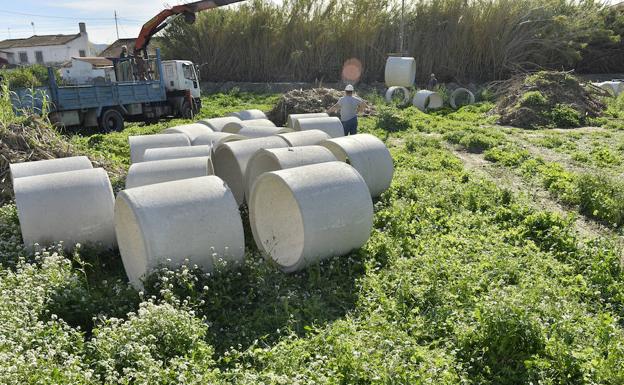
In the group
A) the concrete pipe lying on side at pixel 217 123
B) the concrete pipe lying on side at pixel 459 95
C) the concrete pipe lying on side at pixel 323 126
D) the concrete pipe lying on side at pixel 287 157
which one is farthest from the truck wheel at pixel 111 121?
the concrete pipe lying on side at pixel 459 95

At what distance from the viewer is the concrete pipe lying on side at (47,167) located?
6.53 metres

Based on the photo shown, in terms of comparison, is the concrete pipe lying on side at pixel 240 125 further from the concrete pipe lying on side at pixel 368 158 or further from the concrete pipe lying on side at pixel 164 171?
the concrete pipe lying on side at pixel 164 171

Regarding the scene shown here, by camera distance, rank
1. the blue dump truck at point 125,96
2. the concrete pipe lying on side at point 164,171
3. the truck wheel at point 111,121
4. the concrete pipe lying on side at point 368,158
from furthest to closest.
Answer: the truck wheel at point 111,121
the blue dump truck at point 125,96
the concrete pipe lying on side at point 368,158
the concrete pipe lying on side at point 164,171

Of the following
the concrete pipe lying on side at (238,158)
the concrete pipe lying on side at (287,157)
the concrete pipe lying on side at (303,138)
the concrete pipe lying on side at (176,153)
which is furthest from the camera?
the concrete pipe lying on side at (303,138)

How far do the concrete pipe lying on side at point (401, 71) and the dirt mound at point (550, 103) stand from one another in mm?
4654

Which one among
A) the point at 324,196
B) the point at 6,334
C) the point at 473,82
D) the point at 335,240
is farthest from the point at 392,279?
the point at 473,82

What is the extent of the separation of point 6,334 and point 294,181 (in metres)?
2.80

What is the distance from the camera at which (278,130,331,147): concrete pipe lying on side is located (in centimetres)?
763

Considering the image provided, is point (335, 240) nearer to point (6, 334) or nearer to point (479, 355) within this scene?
point (479, 355)

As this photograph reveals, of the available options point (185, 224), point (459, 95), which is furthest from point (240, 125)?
point (459, 95)

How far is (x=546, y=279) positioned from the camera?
4.96 m

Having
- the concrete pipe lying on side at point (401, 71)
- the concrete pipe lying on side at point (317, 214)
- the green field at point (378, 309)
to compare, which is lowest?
the green field at point (378, 309)

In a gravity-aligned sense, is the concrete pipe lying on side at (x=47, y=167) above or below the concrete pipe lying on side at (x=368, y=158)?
above

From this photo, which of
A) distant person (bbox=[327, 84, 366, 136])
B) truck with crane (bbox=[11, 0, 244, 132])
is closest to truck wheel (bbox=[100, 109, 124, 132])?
truck with crane (bbox=[11, 0, 244, 132])
